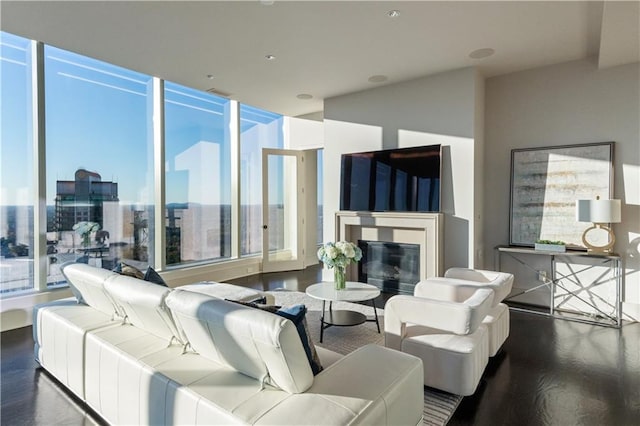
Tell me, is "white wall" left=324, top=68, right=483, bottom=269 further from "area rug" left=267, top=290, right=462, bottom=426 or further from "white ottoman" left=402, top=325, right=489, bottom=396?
"white ottoman" left=402, top=325, right=489, bottom=396

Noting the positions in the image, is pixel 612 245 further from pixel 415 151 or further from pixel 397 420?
pixel 397 420

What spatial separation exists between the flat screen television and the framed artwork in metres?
1.07

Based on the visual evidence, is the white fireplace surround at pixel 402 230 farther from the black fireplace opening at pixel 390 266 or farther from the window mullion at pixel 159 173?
the window mullion at pixel 159 173

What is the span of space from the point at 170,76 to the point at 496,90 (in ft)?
14.6

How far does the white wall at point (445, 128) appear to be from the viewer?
431cm

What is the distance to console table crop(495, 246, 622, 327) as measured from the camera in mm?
3881

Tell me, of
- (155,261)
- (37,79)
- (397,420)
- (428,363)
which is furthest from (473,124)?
(37,79)

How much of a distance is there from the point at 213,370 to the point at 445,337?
162 centimetres

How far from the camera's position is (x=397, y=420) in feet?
5.01

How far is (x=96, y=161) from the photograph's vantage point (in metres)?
4.47

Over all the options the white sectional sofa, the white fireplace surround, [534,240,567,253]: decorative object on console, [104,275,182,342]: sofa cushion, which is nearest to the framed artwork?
[534,240,567,253]: decorative object on console

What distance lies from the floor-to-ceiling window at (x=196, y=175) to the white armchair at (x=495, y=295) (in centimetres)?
407

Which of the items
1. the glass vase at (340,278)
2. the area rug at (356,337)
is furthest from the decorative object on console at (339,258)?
the area rug at (356,337)

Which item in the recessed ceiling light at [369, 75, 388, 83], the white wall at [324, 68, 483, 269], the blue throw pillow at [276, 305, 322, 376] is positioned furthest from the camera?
the recessed ceiling light at [369, 75, 388, 83]
